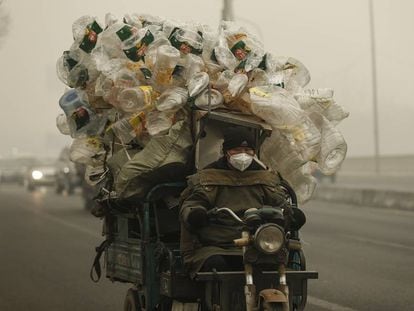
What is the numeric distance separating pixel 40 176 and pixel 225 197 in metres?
38.6

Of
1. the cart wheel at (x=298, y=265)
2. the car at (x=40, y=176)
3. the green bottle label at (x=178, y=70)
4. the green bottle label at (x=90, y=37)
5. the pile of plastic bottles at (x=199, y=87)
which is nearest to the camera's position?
the cart wheel at (x=298, y=265)

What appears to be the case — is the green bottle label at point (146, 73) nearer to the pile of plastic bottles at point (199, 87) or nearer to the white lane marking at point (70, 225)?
the pile of plastic bottles at point (199, 87)

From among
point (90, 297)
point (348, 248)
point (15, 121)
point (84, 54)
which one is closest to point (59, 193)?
point (348, 248)

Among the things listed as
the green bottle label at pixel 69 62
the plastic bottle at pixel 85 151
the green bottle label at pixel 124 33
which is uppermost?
the green bottle label at pixel 124 33

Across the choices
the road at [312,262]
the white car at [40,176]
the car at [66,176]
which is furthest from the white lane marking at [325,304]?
the white car at [40,176]

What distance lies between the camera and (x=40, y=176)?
146 feet

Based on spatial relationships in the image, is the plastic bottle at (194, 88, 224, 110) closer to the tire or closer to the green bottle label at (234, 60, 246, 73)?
the green bottle label at (234, 60, 246, 73)

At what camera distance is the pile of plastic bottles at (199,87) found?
24.4 ft

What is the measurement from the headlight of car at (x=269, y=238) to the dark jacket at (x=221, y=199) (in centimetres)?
43

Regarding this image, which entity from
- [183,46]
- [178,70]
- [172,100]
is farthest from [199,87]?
[183,46]

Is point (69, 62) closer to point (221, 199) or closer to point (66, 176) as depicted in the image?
point (221, 199)

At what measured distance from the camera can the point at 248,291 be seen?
6.16 m

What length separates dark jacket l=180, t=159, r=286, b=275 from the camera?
6.66 meters

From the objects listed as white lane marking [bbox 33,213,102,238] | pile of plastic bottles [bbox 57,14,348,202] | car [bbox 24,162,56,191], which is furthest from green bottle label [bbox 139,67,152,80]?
car [bbox 24,162,56,191]
